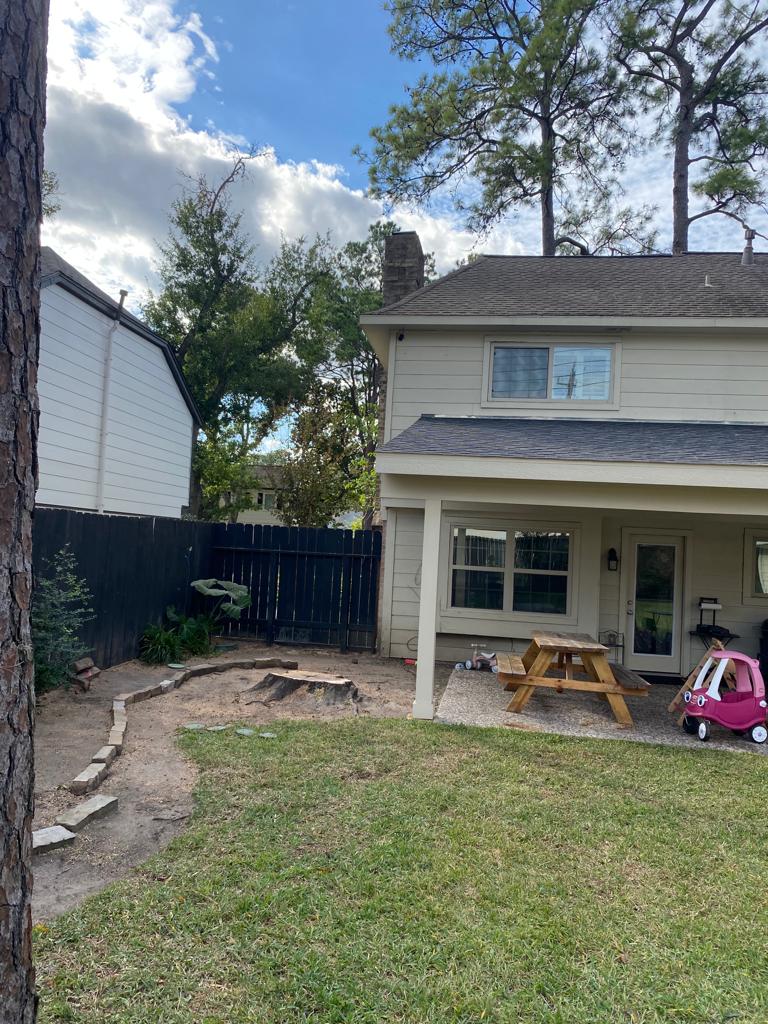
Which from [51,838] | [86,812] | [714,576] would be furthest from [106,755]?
[714,576]

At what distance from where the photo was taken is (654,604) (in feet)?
28.1

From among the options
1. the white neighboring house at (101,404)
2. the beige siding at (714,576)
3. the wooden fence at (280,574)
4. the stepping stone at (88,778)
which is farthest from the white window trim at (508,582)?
the white neighboring house at (101,404)

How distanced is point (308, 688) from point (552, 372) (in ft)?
17.3

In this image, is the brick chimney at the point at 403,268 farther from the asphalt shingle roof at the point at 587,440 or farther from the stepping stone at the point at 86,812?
the stepping stone at the point at 86,812

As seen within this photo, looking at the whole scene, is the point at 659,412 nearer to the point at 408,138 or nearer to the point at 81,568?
the point at 81,568

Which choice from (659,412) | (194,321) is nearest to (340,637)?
(659,412)

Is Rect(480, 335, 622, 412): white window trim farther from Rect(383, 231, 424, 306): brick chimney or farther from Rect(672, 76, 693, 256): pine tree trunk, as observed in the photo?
Rect(672, 76, 693, 256): pine tree trunk

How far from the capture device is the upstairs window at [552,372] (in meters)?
8.59

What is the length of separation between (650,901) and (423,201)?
18.0m

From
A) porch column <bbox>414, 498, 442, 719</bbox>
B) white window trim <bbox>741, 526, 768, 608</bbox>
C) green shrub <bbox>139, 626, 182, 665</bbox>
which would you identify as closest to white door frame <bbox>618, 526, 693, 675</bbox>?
white window trim <bbox>741, 526, 768, 608</bbox>

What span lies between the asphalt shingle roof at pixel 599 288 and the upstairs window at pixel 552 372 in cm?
52

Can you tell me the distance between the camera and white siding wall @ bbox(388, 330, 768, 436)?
325 inches

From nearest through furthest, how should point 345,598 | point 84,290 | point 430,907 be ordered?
point 430,907 → point 84,290 → point 345,598

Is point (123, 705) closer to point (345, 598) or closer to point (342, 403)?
point (345, 598)
